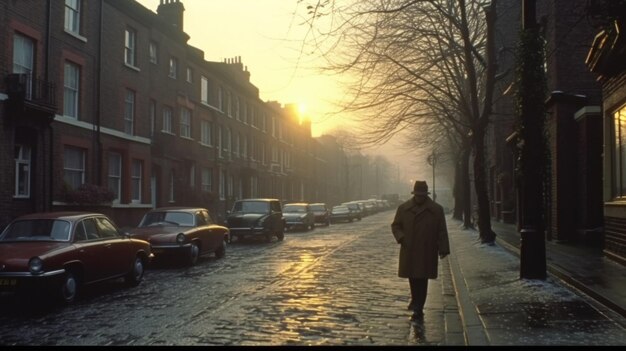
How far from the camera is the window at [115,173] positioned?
2470cm

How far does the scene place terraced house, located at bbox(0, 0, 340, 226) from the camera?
18469 millimetres

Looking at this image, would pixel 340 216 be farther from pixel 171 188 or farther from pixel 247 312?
pixel 247 312

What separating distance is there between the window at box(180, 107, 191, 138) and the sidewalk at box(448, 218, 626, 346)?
929 inches

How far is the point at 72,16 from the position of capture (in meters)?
21.9

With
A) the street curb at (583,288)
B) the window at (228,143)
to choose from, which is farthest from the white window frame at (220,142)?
the street curb at (583,288)

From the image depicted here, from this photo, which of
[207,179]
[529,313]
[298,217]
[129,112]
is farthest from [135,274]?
[207,179]

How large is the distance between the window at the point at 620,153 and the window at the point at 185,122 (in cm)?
2396

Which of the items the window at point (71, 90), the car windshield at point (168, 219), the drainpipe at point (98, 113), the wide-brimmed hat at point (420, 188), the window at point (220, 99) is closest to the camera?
the wide-brimmed hat at point (420, 188)

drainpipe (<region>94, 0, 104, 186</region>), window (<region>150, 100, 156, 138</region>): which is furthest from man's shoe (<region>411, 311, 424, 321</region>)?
window (<region>150, 100, 156, 138</region>)

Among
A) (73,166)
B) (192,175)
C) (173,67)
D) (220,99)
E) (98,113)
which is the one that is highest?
(173,67)

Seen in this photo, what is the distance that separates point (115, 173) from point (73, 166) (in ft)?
11.0

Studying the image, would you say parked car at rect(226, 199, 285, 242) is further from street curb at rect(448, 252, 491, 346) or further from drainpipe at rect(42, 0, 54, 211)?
street curb at rect(448, 252, 491, 346)

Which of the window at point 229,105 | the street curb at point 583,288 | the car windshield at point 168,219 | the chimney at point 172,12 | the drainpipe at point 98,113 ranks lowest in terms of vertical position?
the street curb at point 583,288

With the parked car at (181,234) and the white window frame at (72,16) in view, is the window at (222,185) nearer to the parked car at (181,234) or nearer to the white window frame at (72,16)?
the white window frame at (72,16)
